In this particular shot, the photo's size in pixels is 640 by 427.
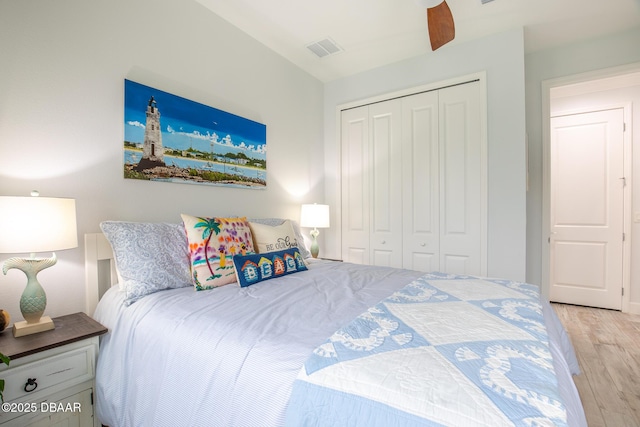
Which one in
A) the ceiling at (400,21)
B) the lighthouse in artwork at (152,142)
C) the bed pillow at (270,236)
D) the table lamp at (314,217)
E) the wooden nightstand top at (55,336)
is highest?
the ceiling at (400,21)

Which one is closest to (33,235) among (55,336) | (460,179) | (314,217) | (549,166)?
(55,336)

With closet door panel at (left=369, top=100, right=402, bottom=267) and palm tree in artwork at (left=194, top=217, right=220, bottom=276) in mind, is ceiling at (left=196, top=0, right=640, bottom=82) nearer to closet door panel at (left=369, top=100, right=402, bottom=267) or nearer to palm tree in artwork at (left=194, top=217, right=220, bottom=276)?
closet door panel at (left=369, top=100, right=402, bottom=267)

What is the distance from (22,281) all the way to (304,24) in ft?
8.51

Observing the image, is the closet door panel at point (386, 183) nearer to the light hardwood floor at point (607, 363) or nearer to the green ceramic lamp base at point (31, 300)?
the light hardwood floor at point (607, 363)

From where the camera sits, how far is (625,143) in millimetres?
3311

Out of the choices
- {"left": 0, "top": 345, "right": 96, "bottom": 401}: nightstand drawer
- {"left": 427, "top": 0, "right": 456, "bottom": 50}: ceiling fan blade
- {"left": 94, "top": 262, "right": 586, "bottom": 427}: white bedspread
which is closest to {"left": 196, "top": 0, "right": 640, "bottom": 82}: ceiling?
{"left": 427, "top": 0, "right": 456, "bottom": 50}: ceiling fan blade

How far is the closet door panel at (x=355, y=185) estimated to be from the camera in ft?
11.3

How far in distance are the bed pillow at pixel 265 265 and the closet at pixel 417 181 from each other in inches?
58.7

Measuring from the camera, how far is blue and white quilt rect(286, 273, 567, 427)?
25.5 inches

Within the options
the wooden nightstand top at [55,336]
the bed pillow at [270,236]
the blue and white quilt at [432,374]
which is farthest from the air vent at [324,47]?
the wooden nightstand top at [55,336]

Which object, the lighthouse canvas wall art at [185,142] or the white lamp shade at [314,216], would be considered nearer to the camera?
the lighthouse canvas wall art at [185,142]

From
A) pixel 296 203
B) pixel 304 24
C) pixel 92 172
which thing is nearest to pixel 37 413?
pixel 92 172

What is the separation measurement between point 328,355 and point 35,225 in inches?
50.7

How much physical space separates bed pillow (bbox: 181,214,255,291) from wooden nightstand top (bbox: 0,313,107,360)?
0.48 metres
